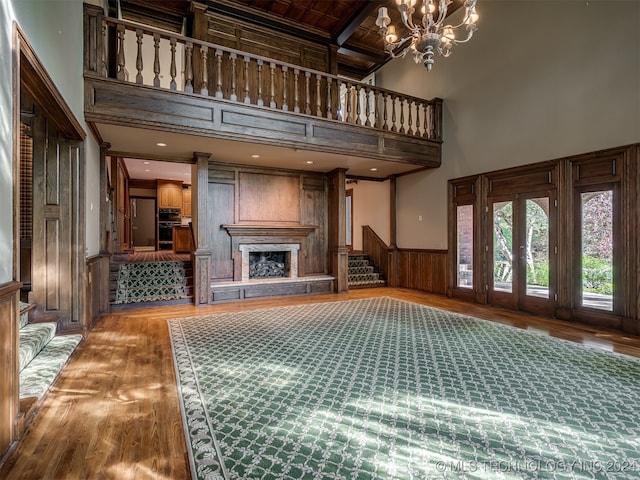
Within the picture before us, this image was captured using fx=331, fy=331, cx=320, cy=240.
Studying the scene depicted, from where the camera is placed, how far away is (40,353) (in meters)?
3.07

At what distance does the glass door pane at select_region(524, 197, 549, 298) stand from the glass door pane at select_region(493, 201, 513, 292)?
0.26m

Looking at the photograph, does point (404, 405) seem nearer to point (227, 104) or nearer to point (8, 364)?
point (8, 364)

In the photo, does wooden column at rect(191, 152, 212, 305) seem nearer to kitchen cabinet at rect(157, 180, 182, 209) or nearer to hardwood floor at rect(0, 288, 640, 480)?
hardwood floor at rect(0, 288, 640, 480)

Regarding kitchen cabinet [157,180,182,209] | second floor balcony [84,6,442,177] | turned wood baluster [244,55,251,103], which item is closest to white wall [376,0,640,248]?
second floor balcony [84,6,442,177]

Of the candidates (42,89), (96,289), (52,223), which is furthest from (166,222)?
(42,89)

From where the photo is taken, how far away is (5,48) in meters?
1.80

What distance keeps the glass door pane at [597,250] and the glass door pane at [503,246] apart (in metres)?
1.04

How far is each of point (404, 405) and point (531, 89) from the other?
5.36 meters

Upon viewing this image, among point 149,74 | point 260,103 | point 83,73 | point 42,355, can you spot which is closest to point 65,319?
point 42,355

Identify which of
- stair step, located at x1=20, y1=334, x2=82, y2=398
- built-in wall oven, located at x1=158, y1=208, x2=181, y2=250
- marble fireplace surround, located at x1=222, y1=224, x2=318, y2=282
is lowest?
stair step, located at x1=20, y1=334, x2=82, y2=398

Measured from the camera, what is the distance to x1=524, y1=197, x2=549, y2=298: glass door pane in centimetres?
508

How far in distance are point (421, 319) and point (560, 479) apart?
123 inches

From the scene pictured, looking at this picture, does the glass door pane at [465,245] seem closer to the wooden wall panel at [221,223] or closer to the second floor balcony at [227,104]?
the second floor balcony at [227,104]

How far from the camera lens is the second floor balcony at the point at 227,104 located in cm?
423
